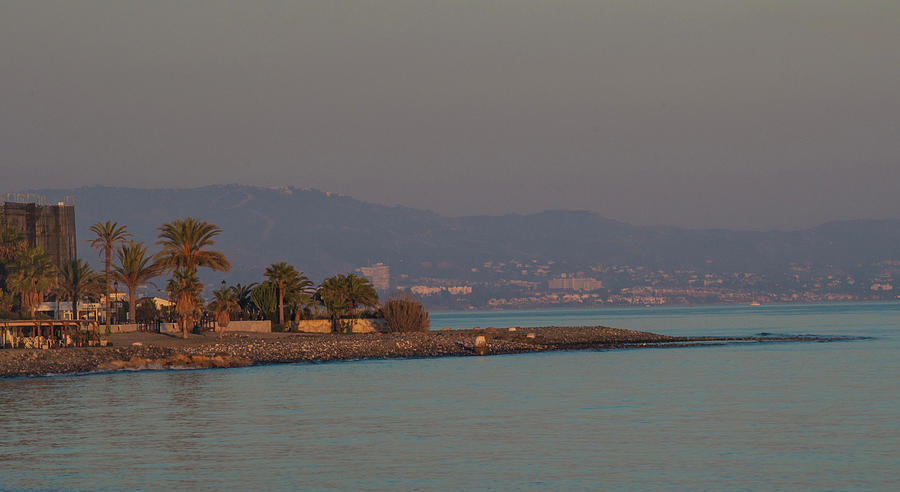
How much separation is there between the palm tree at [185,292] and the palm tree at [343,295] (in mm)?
17591

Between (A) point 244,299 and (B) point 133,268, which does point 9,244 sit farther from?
(A) point 244,299

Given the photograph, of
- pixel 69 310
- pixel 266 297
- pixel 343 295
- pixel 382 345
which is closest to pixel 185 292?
pixel 382 345

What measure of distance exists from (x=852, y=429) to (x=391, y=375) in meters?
34.1

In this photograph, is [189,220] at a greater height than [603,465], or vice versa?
[189,220]

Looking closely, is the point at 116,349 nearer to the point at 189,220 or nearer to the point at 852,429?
the point at 189,220

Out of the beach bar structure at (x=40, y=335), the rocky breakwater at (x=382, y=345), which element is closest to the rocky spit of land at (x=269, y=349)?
the rocky breakwater at (x=382, y=345)

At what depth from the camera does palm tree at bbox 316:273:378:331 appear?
10631cm

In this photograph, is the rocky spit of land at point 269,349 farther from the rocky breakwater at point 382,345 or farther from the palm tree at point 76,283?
the palm tree at point 76,283

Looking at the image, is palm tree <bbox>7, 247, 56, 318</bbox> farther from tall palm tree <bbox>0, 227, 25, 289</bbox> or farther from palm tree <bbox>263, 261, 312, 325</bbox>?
palm tree <bbox>263, 261, 312, 325</bbox>

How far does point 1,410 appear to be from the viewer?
45.1 metres

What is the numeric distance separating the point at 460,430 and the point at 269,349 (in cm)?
4744

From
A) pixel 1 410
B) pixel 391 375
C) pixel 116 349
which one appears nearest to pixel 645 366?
pixel 391 375

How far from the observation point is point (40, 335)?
3228 inches

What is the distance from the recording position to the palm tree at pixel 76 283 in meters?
103
